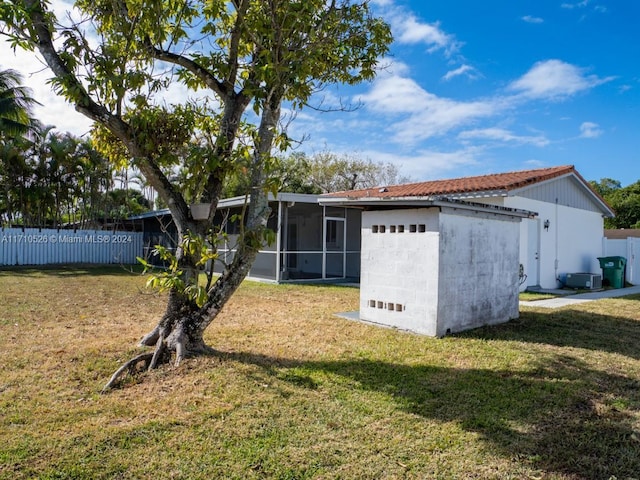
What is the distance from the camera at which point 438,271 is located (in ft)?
21.9

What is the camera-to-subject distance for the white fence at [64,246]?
2050cm

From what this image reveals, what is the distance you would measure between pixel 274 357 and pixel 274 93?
3.32 m

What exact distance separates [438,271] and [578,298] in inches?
284

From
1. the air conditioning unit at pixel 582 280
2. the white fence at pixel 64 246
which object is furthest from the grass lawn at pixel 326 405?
the white fence at pixel 64 246

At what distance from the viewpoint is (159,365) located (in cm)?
500

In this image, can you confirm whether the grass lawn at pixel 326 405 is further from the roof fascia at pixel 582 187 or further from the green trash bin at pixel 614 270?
the green trash bin at pixel 614 270

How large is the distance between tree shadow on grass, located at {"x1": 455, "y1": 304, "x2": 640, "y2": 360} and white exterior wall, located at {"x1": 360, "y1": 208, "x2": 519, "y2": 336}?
36cm

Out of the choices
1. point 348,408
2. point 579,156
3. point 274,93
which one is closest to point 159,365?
point 348,408

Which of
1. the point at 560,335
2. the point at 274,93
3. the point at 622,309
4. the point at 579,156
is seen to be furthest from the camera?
the point at 579,156

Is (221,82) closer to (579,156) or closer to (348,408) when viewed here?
(348,408)

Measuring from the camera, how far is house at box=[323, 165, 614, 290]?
1226 cm

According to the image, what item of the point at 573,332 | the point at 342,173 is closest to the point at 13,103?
the point at 573,332

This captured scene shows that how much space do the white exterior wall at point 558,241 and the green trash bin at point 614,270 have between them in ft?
2.16

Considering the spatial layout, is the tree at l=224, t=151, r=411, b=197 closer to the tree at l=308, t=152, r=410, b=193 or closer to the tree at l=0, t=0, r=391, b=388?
the tree at l=308, t=152, r=410, b=193
